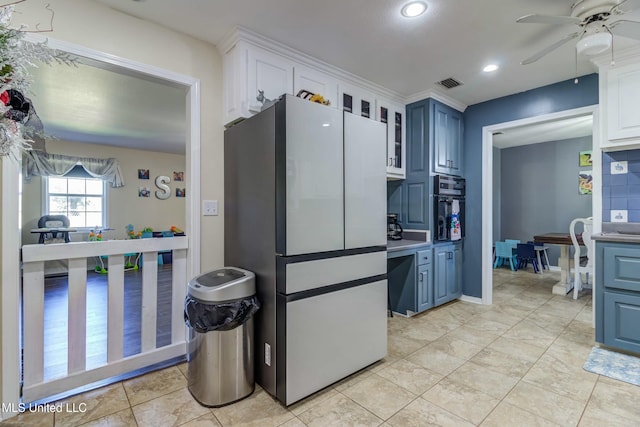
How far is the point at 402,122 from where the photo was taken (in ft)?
11.8

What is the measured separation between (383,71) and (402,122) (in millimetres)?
829

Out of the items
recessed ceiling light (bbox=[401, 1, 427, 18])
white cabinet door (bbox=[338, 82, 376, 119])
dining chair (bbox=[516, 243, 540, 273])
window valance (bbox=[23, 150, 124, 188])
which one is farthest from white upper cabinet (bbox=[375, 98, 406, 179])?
window valance (bbox=[23, 150, 124, 188])

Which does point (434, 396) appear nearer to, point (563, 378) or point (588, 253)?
point (563, 378)

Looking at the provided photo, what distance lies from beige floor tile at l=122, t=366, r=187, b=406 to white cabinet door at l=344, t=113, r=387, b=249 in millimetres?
1522

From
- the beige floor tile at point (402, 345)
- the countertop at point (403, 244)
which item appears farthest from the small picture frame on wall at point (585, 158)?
the beige floor tile at point (402, 345)

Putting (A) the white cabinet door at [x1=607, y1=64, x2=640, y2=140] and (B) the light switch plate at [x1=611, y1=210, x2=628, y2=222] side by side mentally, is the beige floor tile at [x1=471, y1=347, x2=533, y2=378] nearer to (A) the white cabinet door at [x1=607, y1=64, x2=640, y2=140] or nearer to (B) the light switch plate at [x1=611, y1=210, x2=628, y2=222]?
(B) the light switch plate at [x1=611, y1=210, x2=628, y2=222]

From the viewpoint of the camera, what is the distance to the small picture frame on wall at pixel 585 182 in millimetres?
5445

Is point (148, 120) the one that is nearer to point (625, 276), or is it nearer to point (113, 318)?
point (113, 318)

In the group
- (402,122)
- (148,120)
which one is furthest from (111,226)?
(402,122)

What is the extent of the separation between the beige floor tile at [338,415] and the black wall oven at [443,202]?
7.27 ft

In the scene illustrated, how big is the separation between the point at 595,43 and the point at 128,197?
787 cm

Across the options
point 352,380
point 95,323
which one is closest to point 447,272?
point 352,380

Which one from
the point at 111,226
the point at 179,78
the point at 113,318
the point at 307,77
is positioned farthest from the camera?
the point at 111,226

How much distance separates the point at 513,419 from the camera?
1.66 metres
